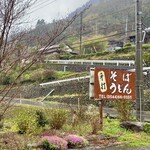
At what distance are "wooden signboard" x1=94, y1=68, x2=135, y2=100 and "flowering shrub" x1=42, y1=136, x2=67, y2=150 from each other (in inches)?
126

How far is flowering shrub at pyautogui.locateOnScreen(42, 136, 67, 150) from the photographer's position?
24.6ft

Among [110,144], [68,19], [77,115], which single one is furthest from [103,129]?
[68,19]

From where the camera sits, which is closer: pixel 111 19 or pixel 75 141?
pixel 75 141

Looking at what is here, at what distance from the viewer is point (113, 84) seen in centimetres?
1104

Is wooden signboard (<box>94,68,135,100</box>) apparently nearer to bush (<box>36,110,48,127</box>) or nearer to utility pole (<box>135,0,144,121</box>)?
utility pole (<box>135,0,144,121</box>)

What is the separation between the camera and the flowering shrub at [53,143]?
7496mm

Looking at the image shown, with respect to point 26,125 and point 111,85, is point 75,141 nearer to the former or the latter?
point 26,125

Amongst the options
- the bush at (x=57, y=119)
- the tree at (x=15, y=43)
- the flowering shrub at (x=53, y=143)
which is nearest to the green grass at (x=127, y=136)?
the bush at (x=57, y=119)

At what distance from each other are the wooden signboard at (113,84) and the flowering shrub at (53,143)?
3.21 meters

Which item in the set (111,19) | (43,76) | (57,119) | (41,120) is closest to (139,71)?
(57,119)

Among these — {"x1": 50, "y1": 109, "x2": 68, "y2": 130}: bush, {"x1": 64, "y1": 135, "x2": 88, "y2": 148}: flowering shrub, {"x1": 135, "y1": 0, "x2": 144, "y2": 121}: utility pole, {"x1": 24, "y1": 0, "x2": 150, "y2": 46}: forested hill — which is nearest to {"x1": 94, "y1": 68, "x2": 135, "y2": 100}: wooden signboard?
{"x1": 135, "y1": 0, "x2": 144, "y2": 121}: utility pole

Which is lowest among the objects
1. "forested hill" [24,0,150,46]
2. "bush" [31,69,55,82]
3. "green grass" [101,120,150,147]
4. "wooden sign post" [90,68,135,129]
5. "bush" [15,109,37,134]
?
"green grass" [101,120,150,147]

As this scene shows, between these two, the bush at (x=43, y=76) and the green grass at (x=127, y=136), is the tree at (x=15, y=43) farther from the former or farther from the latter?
the bush at (x=43, y=76)

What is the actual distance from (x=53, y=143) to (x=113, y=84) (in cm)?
411
